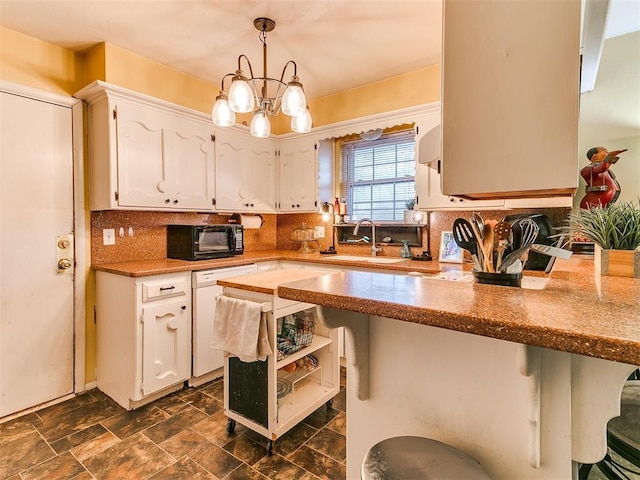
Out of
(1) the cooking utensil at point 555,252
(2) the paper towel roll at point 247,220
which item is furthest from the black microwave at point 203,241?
(1) the cooking utensil at point 555,252

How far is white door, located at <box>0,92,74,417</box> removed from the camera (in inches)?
87.0

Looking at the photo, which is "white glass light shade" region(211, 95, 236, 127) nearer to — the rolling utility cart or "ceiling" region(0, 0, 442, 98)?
"ceiling" region(0, 0, 442, 98)

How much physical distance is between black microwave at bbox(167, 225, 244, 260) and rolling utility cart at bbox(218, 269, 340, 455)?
→ 934 mm

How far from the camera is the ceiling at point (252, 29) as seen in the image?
81.4 inches

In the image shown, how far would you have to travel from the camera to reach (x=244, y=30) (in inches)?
92.4

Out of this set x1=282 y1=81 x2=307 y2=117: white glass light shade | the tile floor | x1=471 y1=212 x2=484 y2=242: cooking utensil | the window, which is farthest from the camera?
the window

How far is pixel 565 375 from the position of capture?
79cm

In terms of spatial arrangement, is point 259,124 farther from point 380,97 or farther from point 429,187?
point 380,97

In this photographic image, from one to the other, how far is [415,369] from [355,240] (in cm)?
249

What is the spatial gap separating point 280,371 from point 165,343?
92 centimetres

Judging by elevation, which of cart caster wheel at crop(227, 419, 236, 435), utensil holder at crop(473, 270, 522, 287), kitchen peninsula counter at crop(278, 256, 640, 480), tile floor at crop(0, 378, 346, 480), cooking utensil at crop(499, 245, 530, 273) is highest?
cooking utensil at crop(499, 245, 530, 273)

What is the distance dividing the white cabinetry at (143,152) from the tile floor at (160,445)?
1467 mm

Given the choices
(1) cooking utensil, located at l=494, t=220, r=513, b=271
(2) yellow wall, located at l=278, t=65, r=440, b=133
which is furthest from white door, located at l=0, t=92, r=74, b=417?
(1) cooking utensil, located at l=494, t=220, r=513, b=271

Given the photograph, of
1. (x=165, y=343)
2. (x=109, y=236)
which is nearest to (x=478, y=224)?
(x=165, y=343)
